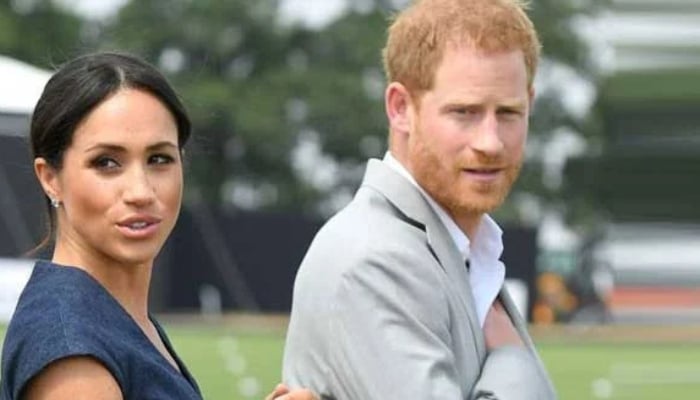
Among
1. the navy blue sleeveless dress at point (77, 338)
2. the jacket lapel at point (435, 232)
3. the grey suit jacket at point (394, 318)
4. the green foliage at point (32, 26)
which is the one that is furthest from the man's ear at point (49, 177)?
the green foliage at point (32, 26)

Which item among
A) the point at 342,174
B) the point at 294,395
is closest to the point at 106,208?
the point at 294,395

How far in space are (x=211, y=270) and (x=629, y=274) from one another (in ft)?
88.4

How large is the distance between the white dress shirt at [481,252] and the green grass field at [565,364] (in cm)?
1169

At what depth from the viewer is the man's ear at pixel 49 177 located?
307 cm

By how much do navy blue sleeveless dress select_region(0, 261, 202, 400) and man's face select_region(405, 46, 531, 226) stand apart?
1.78ft

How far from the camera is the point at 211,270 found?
3369 cm

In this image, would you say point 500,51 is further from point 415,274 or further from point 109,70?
point 109,70

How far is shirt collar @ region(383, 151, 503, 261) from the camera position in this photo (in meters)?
3.29

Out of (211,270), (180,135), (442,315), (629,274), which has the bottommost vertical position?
(211,270)

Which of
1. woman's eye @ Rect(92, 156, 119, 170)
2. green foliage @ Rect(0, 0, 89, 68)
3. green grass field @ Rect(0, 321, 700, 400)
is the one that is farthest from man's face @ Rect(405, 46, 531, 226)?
green foliage @ Rect(0, 0, 89, 68)

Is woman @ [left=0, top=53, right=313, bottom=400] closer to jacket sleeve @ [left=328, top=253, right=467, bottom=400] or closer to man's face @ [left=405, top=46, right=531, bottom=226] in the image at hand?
jacket sleeve @ [left=328, top=253, right=467, bottom=400]

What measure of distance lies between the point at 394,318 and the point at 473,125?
0.33 m

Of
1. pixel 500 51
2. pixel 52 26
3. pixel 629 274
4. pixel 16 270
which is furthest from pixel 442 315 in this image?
pixel 52 26

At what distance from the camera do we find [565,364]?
21.6 metres
